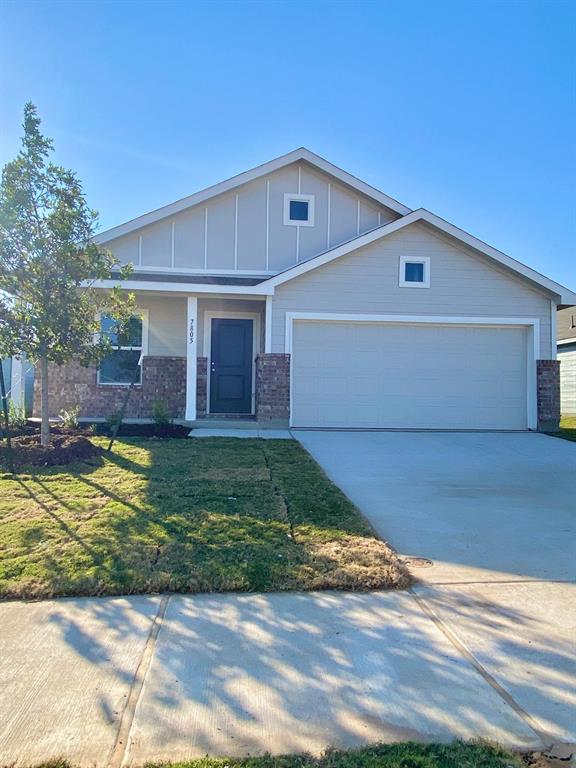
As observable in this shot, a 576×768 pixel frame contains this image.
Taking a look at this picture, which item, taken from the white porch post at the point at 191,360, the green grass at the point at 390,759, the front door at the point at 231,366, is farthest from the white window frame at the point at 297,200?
the green grass at the point at 390,759

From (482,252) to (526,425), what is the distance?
389cm

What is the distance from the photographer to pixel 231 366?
13.4 metres

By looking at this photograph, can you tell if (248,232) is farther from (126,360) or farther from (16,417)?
(16,417)

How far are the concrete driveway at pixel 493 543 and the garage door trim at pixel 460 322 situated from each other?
2493mm

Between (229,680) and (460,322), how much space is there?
34.4ft

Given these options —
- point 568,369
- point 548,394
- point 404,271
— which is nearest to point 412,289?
point 404,271

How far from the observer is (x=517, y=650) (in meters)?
3.13

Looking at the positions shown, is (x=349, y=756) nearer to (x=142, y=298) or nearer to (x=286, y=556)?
(x=286, y=556)

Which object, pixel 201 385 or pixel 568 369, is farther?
pixel 568 369

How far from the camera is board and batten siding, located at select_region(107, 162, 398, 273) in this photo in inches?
527

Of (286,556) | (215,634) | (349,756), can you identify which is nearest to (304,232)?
(286,556)

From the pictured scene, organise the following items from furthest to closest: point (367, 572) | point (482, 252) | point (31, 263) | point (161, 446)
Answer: point (482, 252), point (161, 446), point (31, 263), point (367, 572)

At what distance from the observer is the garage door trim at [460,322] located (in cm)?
1177

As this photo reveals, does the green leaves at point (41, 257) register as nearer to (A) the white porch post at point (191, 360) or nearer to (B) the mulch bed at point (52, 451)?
(B) the mulch bed at point (52, 451)
